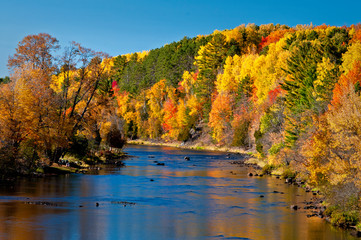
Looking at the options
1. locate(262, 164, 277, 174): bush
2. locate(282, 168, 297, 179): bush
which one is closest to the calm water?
locate(282, 168, 297, 179): bush

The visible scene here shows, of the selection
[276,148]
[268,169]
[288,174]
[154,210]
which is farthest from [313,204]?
[276,148]

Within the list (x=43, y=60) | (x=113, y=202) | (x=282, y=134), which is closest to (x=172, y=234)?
(x=113, y=202)

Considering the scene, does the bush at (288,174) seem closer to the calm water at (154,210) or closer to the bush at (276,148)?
the calm water at (154,210)

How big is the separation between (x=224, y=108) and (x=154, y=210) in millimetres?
75192

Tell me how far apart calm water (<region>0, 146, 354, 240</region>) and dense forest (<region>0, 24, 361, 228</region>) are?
3484 mm

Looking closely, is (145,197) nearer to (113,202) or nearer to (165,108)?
(113,202)

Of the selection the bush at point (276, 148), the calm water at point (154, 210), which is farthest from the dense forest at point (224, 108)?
the calm water at point (154, 210)

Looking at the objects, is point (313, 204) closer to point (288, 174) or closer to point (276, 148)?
point (288, 174)

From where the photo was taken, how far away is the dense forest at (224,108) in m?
33.6

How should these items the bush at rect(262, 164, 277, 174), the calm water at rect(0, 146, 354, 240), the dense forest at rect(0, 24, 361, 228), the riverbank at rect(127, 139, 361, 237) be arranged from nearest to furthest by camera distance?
the calm water at rect(0, 146, 354, 240) < the riverbank at rect(127, 139, 361, 237) < the dense forest at rect(0, 24, 361, 228) < the bush at rect(262, 164, 277, 174)

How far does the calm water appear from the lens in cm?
2414

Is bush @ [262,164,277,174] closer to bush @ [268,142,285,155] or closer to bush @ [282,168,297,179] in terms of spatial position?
bush @ [268,142,285,155]

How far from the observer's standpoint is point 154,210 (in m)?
30.2

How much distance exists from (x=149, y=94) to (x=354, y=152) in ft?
367
